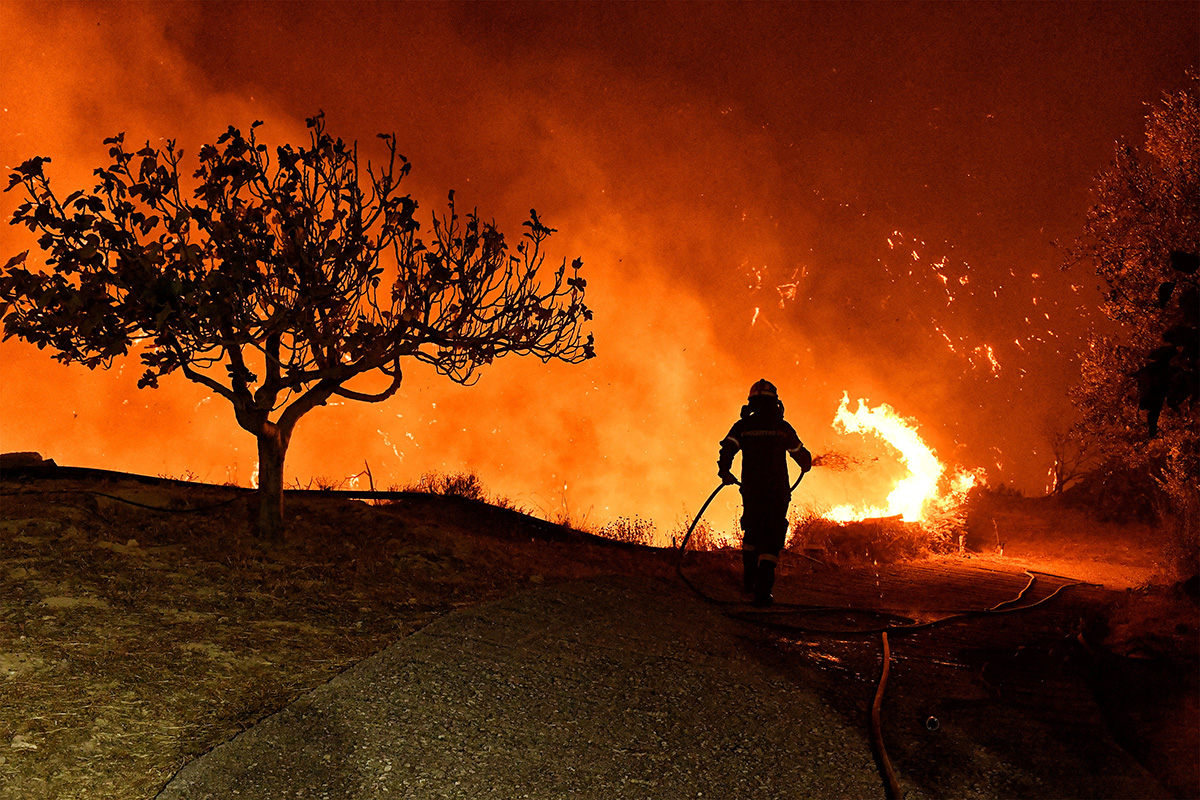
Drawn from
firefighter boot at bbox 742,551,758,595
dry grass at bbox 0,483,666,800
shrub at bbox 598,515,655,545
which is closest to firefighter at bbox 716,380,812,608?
firefighter boot at bbox 742,551,758,595

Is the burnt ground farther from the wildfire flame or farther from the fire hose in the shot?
the wildfire flame

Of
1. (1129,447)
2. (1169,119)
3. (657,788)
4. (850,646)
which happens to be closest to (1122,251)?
(1169,119)

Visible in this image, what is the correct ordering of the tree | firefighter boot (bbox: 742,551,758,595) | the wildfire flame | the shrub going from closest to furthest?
1. the tree
2. firefighter boot (bbox: 742,551,758,595)
3. the shrub
4. the wildfire flame

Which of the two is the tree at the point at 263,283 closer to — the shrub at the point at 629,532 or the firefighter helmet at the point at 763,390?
the firefighter helmet at the point at 763,390

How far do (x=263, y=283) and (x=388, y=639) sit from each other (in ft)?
16.4

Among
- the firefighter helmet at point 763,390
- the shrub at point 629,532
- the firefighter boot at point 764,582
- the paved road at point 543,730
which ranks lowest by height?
the paved road at point 543,730

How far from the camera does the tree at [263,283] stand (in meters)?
8.85

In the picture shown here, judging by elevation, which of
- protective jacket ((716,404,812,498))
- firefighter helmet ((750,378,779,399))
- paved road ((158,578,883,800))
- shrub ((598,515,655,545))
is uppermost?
firefighter helmet ((750,378,779,399))

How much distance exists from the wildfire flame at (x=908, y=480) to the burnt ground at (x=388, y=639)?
6.25m

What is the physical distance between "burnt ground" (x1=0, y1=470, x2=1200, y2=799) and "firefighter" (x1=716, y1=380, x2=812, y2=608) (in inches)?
26.5

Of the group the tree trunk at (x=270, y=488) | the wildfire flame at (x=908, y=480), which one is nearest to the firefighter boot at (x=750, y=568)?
the tree trunk at (x=270, y=488)

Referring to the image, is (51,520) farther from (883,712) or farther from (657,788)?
(883,712)

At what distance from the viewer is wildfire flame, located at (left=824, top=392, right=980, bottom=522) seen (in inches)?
760

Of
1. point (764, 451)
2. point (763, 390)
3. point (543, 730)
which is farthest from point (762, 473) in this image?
point (543, 730)
